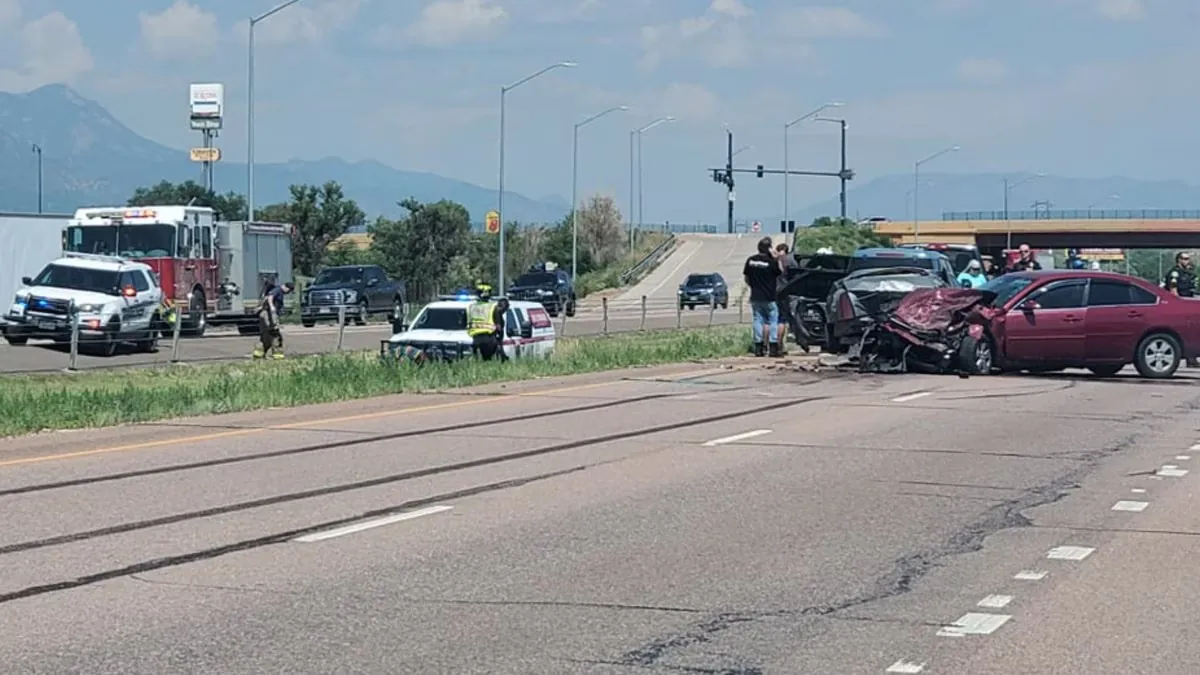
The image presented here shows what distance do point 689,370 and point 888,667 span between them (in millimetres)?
18649

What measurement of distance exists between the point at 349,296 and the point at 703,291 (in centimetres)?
2135

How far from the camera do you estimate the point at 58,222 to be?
42.5 meters

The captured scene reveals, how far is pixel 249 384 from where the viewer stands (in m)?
22.3

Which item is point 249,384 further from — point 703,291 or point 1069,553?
point 703,291

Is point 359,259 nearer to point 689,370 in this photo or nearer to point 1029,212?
point 1029,212

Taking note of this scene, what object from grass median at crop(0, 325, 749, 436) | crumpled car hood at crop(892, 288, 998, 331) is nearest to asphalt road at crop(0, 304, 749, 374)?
grass median at crop(0, 325, 749, 436)

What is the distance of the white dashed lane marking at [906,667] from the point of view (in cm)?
711

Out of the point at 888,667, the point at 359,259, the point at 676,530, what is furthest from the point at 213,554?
the point at 359,259

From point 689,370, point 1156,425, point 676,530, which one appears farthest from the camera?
point 689,370

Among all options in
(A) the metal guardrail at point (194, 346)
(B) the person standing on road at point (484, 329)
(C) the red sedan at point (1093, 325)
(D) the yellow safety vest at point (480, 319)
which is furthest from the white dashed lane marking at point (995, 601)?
(A) the metal guardrail at point (194, 346)

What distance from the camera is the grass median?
59.1 feet

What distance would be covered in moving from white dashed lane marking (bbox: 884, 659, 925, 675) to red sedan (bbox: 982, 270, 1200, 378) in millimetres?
17141

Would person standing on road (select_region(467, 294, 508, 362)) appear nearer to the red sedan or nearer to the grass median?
the grass median

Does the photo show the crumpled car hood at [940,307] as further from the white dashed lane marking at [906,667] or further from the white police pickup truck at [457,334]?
the white dashed lane marking at [906,667]
